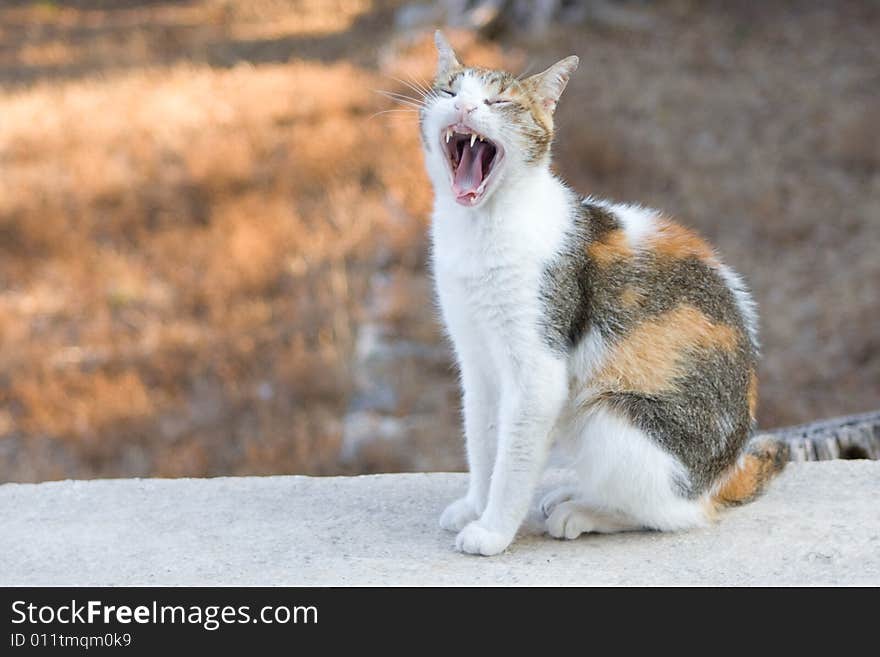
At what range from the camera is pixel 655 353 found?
3.35 metres

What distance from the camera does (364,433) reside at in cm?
709

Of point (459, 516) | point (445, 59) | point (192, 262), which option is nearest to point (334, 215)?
point (192, 262)

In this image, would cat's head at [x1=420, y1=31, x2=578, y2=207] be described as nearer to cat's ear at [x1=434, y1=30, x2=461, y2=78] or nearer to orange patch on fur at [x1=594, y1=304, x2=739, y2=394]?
cat's ear at [x1=434, y1=30, x2=461, y2=78]

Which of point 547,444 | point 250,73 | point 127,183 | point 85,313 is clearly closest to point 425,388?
point 85,313

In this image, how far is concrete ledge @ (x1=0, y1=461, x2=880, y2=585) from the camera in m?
3.15

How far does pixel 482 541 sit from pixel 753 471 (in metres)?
1.04

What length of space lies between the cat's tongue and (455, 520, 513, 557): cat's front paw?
100 centimetres

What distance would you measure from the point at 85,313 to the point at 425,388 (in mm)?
3210

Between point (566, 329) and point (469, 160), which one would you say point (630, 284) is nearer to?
point (566, 329)

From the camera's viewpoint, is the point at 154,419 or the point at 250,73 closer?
the point at 154,419

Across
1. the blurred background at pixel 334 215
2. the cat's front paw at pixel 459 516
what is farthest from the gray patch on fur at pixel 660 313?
the blurred background at pixel 334 215

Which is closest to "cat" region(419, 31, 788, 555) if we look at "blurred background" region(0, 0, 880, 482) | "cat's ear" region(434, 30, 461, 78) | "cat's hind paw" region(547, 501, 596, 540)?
"cat's hind paw" region(547, 501, 596, 540)

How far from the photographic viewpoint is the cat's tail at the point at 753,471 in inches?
144
